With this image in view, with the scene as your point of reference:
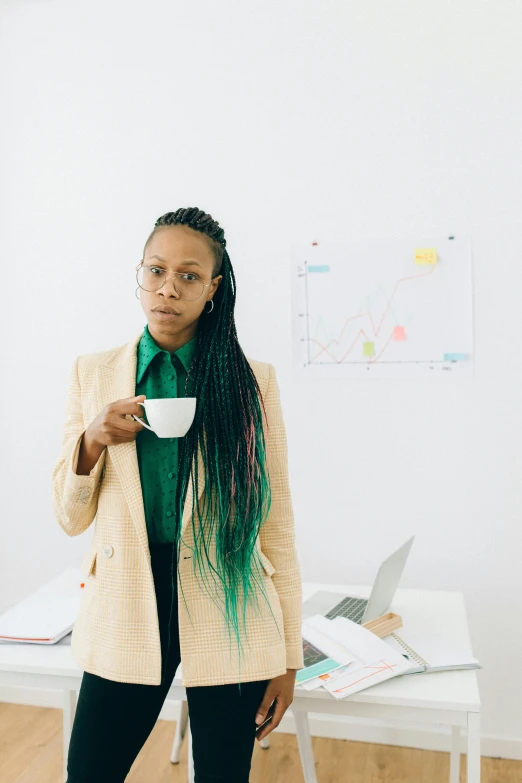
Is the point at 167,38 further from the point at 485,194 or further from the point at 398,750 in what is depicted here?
the point at 398,750

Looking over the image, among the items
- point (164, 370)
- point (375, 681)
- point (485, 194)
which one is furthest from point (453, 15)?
point (375, 681)

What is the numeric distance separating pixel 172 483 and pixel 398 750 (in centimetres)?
161

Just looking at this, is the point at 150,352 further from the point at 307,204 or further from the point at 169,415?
the point at 307,204

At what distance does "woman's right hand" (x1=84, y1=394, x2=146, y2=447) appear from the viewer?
45.4 inches

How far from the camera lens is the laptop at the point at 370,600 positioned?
173 centimetres

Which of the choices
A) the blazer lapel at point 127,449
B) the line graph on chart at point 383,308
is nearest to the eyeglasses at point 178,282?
the blazer lapel at point 127,449

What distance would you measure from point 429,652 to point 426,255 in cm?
120

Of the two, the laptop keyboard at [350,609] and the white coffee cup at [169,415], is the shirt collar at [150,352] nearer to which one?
the white coffee cup at [169,415]

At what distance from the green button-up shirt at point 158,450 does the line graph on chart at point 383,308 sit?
1.10 m

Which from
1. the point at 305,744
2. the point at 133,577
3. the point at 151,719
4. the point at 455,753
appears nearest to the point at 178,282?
the point at 133,577

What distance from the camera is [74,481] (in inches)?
47.5

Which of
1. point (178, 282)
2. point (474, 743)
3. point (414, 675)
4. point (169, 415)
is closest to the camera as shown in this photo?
point (169, 415)

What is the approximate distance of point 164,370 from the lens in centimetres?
131

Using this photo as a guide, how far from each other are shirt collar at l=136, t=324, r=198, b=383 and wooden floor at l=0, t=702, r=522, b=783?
1.51m
